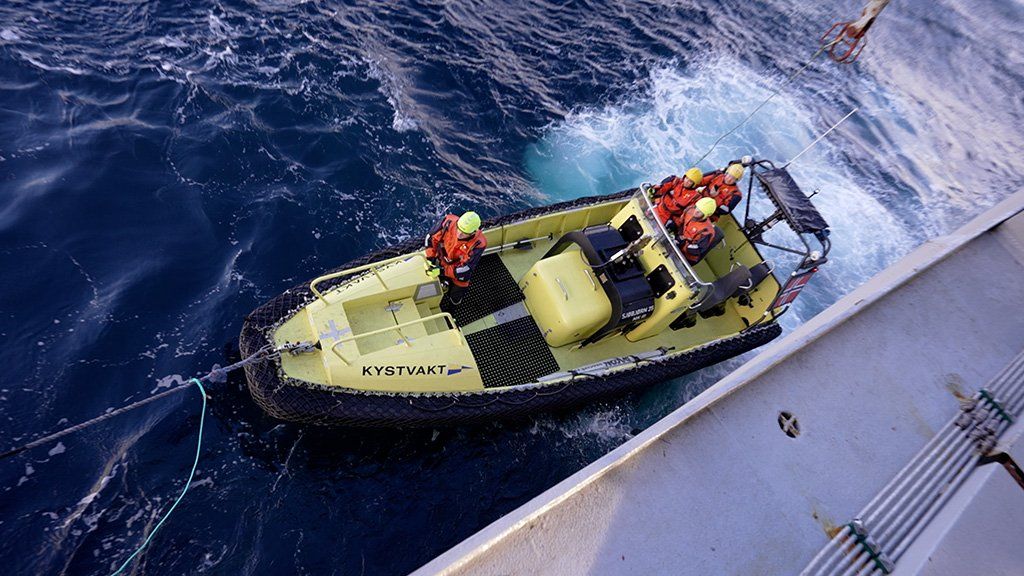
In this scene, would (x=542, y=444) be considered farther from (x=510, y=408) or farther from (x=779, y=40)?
(x=779, y=40)

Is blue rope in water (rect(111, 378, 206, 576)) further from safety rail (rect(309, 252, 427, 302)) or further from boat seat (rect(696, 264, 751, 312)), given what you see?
boat seat (rect(696, 264, 751, 312))

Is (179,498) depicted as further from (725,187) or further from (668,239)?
(725,187)

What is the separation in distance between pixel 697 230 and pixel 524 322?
2.86 m

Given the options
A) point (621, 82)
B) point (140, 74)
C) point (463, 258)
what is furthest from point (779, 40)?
point (140, 74)

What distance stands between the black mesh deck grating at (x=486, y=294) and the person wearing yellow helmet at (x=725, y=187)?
3.50m

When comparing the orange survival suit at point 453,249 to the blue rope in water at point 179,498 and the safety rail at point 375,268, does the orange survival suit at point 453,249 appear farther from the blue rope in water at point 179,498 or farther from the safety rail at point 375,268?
the blue rope in water at point 179,498

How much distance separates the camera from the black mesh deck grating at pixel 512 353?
7449 mm

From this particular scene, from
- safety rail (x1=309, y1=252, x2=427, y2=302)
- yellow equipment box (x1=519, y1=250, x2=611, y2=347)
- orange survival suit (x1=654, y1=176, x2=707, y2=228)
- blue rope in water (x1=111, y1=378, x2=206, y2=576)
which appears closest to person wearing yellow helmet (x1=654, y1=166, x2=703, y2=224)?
orange survival suit (x1=654, y1=176, x2=707, y2=228)

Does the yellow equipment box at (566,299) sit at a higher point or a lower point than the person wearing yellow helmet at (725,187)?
lower

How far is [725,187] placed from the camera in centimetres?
850

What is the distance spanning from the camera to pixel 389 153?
34.7 ft

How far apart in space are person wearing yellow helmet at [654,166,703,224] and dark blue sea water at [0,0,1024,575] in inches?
120

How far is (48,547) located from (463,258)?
17.9 ft

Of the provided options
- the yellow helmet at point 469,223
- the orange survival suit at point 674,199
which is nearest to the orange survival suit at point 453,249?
the yellow helmet at point 469,223
